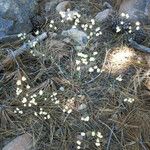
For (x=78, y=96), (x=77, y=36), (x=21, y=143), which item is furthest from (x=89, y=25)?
(x=21, y=143)

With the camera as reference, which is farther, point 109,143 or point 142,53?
point 142,53

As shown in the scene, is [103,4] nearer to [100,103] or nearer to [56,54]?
[56,54]

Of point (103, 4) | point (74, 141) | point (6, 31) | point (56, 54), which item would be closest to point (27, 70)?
point (56, 54)

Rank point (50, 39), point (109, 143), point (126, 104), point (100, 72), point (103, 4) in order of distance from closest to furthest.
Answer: point (109, 143), point (126, 104), point (100, 72), point (50, 39), point (103, 4)

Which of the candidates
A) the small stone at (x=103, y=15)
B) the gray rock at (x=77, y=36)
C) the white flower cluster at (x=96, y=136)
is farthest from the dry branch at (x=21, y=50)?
the white flower cluster at (x=96, y=136)

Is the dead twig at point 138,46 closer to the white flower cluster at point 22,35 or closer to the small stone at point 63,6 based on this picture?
the small stone at point 63,6

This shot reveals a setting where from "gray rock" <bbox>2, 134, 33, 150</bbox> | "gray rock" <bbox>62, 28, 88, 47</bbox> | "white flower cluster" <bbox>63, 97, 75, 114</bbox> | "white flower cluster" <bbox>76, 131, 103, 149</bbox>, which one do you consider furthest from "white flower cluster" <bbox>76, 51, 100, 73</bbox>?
"gray rock" <bbox>2, 134, 33, 150</bbox>

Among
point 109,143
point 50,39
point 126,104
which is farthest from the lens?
point 50,39

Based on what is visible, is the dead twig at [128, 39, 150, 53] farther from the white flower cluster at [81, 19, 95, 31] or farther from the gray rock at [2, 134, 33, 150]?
the gray rock at [2, 134, 33, 150]
